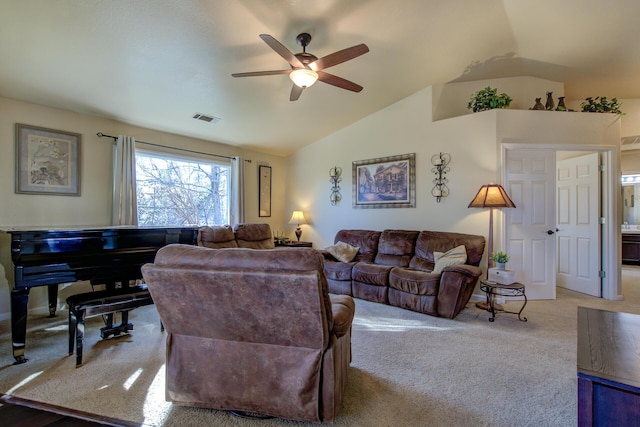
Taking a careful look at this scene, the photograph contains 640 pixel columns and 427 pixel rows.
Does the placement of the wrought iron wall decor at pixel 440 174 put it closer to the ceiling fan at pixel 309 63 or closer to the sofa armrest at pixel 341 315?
the ceiling fan at pixel 309 63

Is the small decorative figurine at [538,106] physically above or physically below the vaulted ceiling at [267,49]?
below

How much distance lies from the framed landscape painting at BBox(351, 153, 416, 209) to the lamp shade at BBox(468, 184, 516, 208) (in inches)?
41.5

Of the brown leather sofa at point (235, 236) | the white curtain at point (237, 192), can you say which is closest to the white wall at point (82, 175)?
the white curtain at point (237, 192)

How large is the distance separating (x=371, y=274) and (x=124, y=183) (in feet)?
11.4

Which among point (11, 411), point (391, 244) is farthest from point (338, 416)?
point (391, 244)

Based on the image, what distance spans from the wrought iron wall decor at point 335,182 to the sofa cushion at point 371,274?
1.78m

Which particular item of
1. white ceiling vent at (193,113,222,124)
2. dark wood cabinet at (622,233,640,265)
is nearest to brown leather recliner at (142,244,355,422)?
white ceiling vent at (193,113,222,124)

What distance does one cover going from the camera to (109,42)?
2.71 meters

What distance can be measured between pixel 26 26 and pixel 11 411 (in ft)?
9.41

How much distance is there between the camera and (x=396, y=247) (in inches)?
171

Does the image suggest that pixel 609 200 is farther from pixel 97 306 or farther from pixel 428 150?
pixel 97 306

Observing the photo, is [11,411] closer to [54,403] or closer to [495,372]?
[54,403]

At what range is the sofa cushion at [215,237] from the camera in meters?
4.16

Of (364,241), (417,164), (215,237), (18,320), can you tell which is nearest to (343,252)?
(364,241)
